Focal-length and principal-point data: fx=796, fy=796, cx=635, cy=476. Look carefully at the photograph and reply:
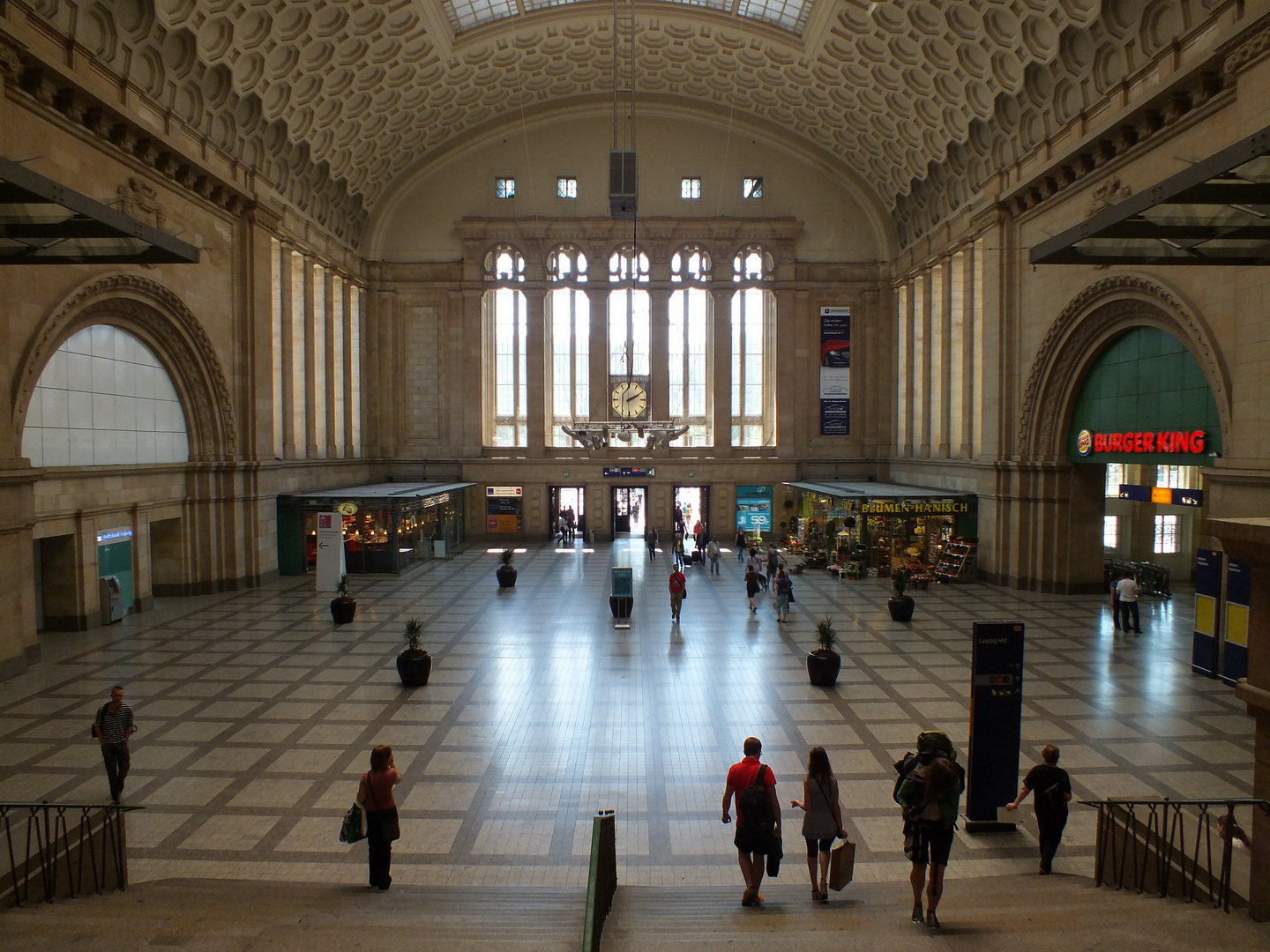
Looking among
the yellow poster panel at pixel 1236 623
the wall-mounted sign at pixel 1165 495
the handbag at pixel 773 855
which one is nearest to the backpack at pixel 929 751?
the handbag at pixel 773 855

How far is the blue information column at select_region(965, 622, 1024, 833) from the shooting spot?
8250 millimetres

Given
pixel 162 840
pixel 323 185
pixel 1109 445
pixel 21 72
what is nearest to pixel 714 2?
pixel 323 185

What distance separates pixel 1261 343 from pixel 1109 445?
648 cm

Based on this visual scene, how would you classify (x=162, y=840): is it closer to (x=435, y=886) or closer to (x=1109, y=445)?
(x=435, y=886)

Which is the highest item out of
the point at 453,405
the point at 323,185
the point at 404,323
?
the point at 323,185

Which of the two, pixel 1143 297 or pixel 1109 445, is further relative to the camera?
pixel 1109 445

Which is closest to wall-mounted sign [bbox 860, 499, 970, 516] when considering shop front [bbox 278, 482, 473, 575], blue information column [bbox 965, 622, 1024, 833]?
shop front [bbox 278, 482, 473, 575]

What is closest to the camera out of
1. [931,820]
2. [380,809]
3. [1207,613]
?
[931,820]

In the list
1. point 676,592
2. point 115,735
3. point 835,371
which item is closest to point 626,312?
point 835,371

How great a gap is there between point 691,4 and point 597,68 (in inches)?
193

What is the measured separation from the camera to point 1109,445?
19859mm

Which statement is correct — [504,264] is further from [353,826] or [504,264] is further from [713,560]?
[353,826]

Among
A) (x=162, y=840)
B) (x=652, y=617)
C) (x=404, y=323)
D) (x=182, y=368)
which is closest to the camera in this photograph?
(x=162, y=840)

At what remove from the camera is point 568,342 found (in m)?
35.9
